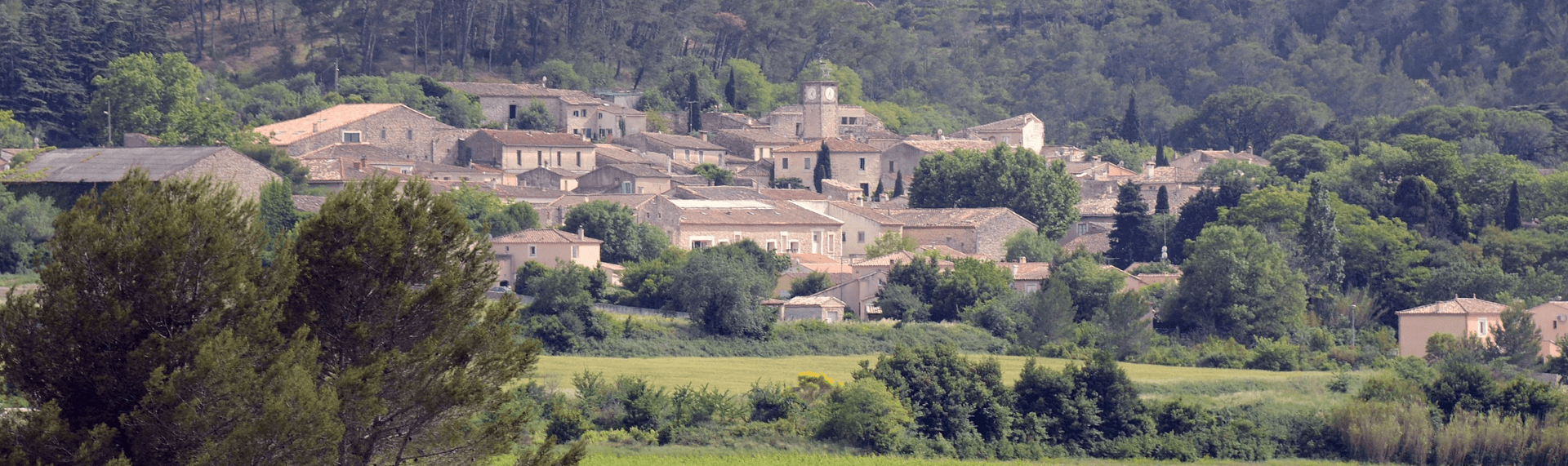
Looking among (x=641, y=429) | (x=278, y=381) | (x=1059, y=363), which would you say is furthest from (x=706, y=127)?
(x=278, y=381)

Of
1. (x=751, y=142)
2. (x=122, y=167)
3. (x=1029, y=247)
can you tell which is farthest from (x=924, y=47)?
(x=122, y=167)

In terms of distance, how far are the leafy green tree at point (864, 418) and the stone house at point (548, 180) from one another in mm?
30517

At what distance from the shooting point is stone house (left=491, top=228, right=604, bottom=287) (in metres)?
51.6

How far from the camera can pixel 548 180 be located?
2648 inches

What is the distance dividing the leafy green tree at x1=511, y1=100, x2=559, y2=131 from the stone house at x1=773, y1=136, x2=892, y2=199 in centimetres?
851

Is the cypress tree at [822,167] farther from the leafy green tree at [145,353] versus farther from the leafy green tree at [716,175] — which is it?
the leafy green tree at [145,353]

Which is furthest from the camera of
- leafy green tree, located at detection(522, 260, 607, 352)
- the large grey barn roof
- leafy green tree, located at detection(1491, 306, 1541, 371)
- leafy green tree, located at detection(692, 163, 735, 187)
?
leafy green tree, located at detection(692, 163, 735, 187)

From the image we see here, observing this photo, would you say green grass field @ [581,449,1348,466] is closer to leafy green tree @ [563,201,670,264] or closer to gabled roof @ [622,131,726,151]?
leafy green tree @ [563,201,670,264]

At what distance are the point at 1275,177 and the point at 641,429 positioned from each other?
43679 mm

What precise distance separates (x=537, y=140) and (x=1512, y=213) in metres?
32.0

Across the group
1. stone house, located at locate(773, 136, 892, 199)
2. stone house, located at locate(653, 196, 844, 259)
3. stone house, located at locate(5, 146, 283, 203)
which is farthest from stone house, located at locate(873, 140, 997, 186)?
stone house, located at locate(5, 146, 283, 203)

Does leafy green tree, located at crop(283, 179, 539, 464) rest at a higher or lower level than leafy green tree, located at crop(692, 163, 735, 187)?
lower

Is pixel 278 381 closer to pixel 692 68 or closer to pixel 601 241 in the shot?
pixel 601 241

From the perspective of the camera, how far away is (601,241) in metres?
55.4
